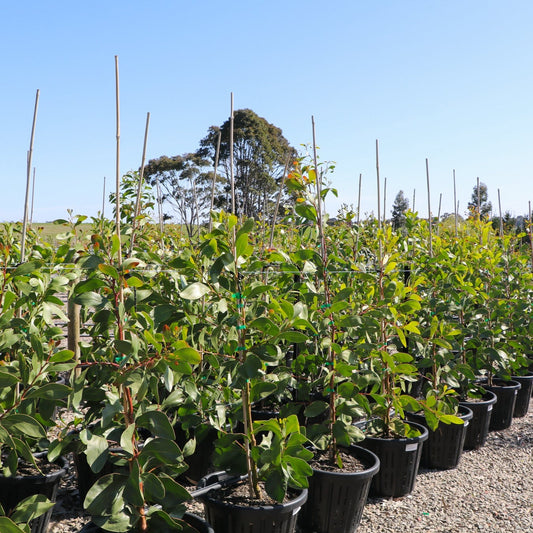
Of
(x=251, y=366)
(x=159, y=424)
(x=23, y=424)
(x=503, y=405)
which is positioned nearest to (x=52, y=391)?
(x=23, y=424)

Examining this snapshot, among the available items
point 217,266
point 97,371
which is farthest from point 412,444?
point 97,371

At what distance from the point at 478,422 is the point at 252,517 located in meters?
2.28

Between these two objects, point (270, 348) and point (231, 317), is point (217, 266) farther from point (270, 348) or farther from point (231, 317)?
point (270, 348)

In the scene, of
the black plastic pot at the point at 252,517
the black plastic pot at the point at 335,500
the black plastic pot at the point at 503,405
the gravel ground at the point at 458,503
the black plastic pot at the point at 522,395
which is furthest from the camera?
the black plastic pot at the point at 522,395

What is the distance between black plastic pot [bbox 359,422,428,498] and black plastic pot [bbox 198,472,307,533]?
3.01ft

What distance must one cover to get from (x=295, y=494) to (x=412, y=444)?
939 mm

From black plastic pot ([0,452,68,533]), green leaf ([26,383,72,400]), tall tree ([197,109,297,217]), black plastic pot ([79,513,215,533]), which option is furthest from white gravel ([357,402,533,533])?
tall tree ([197,109,297,217])

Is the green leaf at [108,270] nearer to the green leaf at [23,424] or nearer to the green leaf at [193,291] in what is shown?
the green leaf at [193,291]

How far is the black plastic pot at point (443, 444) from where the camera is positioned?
10.9 feet

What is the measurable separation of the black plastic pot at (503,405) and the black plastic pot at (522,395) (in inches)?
9.2

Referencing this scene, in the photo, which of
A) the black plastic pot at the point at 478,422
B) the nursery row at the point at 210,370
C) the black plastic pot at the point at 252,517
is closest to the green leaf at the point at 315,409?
the nursery row at the point at 210,370

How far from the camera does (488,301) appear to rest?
165 inches

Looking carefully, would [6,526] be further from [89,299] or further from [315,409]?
[315,409]

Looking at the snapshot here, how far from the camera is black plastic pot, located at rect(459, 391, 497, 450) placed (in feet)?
11.9
